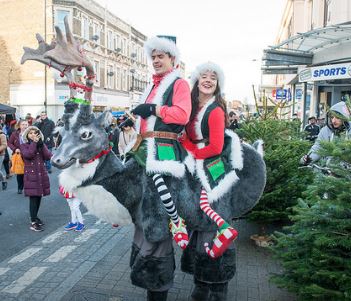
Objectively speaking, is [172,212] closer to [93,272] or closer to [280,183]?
[93,272]

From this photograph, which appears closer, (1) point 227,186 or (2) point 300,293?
(2) point 300,293

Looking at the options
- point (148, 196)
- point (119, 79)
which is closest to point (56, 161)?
point (148, 196)

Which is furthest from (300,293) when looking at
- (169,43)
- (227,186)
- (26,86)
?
(26,86)

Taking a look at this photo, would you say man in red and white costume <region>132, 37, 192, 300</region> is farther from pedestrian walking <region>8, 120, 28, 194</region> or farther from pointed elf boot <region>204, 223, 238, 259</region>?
pedestrian walking <region>8, 120, 28, 194</region>

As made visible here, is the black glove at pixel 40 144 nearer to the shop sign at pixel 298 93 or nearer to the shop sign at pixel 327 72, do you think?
the shop sign at pixel 327 72

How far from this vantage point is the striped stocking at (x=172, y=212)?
3.03 metres

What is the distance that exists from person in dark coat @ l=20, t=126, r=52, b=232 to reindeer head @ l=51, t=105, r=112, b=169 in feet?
13.0

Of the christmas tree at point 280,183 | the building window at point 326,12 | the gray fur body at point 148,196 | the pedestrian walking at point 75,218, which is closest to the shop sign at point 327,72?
the building window at point 326,12

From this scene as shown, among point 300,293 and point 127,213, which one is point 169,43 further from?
point 300,293

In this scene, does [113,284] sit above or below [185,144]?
below

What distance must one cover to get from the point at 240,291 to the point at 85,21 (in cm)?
3195

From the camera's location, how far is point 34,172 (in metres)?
6.82

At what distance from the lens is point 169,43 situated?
11.2ft

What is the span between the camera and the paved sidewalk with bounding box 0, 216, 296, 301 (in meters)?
4.05
